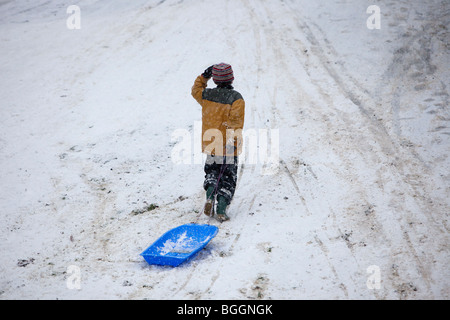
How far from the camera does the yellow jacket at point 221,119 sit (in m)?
5.00

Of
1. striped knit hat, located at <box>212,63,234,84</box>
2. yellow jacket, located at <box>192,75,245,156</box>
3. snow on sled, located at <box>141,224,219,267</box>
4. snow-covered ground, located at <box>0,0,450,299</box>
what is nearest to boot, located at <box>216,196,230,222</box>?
snow-covered ground, located at <box>0,0,450,299</box>

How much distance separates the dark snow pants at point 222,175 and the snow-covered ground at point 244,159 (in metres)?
0.41

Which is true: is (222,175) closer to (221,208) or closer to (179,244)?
(221,208)

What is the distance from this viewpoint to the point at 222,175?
5.32 m

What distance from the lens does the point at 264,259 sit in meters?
4.25

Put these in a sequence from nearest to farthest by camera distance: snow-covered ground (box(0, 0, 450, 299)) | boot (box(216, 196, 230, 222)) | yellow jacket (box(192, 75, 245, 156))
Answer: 1. snow-covered ground (box(0, 0, 450, 299))
2. yellow jacket (box(192, 75, 245, 156))
3. boot (box(216, 196, 230, 222))

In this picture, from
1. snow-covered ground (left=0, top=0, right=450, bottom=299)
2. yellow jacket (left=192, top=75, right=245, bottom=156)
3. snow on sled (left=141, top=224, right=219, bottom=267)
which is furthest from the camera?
yellow jacket (left=192, top=75, right=245, bottom=156)

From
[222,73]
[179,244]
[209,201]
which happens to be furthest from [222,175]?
[222,73]

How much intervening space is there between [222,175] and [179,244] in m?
1.17

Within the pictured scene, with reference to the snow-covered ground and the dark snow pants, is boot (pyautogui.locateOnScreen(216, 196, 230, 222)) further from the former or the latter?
the snow-covered ground

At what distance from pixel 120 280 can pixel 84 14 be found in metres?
11.2

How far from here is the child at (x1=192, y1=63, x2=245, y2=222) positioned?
503cm

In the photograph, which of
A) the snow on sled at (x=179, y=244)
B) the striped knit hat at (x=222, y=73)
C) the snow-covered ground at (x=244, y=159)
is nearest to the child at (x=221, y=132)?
the striped knit hat at (x=222, y=73)

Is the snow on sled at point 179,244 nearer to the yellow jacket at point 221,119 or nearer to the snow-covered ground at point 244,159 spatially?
the snow-covered ground at point 244,159
